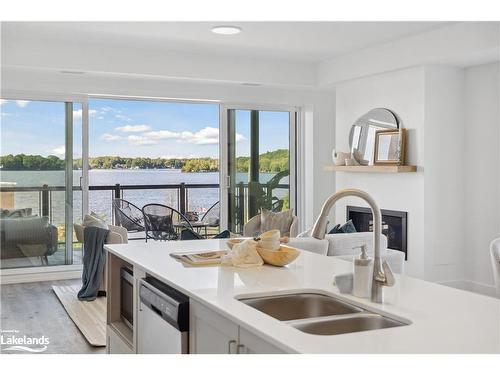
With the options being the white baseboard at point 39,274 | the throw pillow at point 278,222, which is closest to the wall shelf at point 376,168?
the throw pillow at point 278,222

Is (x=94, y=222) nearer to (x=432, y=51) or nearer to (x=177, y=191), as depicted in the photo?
(x=432, y=51)

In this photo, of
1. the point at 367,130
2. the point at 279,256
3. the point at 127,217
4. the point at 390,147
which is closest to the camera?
the point at 279,256

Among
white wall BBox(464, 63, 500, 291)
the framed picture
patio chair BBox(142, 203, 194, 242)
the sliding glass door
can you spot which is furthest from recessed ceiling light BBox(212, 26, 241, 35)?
patio chair BBox(142, 203, 194, 242)

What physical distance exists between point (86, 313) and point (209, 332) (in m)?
3.20

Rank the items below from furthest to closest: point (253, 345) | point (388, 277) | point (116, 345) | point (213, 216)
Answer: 1. point (213, 216)
2. point (116, 345)
3. point (388, 277)
4. point (253, 345)

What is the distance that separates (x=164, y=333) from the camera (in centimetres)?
232

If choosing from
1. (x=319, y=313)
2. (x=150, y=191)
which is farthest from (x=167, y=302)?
(x=150, y=191)

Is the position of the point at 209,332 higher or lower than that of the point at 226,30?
lower

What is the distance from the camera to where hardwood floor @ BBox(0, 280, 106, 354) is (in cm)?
402

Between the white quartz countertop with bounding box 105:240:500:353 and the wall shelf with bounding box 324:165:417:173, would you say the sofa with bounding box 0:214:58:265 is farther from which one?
the white quartz countertop with bounding box 105:240:500:353

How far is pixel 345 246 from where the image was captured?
4.32m

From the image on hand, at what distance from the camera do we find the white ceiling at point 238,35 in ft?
16.5

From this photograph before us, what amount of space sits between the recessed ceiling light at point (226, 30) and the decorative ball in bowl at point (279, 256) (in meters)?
2.91

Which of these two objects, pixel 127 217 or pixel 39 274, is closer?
pixel 39 274
